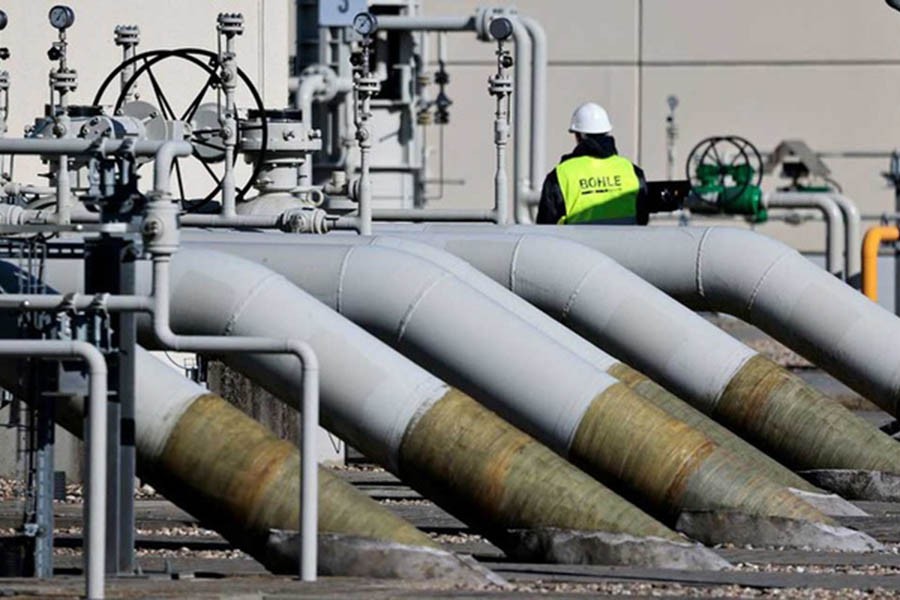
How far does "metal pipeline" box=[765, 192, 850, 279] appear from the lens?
22.9 metres

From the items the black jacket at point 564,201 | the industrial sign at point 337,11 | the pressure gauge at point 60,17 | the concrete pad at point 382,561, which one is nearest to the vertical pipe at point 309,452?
the concrete pad at point 382,561

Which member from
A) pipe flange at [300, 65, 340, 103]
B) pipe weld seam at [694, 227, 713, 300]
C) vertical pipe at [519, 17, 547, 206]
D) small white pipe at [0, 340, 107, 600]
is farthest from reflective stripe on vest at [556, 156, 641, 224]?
pipe flange at [300, 65, 340, 103]

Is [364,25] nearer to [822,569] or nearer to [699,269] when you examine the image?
[699,269]

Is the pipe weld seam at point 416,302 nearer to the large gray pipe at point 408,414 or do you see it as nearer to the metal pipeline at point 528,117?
the large gray pipe at point 408,414

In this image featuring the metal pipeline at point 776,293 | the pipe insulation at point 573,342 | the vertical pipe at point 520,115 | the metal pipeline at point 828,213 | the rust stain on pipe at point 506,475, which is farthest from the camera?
the metal pipeline at point 828,213

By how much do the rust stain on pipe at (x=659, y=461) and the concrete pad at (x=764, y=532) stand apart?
32 mm

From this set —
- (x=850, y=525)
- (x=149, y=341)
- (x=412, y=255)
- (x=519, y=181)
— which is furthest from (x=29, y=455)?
(x=519, y=181)

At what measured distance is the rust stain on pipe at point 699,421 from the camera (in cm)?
1123

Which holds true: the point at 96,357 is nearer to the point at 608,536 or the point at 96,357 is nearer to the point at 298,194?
the point at 608,536

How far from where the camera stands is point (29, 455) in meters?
8.66

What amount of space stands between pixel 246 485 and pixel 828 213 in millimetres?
15600

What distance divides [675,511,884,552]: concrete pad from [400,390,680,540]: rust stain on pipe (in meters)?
0.78

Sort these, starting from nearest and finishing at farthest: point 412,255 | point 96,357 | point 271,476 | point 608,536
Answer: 1. point 96,357
2. point 271,476
3. point 608,536
4. point 412,255

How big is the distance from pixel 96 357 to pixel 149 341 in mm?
1110
